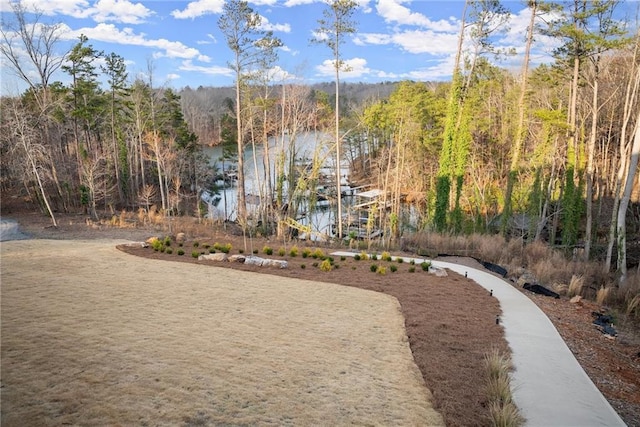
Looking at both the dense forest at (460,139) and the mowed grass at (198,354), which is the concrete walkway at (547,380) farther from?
the dense forest at (460,139)

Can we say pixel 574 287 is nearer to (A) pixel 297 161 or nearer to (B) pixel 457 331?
(B) pixel 457 331

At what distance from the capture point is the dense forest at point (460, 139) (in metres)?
17.0

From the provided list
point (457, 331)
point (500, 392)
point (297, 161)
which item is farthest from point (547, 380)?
point (297, 161)

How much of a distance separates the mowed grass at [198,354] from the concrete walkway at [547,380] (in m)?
1.46

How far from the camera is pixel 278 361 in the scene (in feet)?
20.1

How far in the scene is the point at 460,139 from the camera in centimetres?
2034

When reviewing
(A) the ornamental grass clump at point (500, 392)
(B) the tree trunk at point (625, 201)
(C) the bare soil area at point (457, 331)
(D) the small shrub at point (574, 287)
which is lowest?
(D) the small shrub at point (574, 287)

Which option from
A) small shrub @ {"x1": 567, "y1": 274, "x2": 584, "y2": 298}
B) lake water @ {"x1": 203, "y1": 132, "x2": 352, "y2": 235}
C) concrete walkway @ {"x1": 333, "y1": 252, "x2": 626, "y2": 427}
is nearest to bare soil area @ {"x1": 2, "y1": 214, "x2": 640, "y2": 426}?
concrete walkway @ {"x1": 333, "y1": 252, "x2": 626, "y2": 427}

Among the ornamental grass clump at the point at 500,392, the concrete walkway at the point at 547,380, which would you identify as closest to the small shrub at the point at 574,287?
the concrete walkway at the point at 547,380

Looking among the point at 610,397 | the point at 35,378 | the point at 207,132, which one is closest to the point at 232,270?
the point at 35,378

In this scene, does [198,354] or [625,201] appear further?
[625,201]

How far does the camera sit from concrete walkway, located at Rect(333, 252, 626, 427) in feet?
16.5

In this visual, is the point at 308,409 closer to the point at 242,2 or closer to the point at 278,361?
the point at 278,361

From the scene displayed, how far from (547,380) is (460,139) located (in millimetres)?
16298
